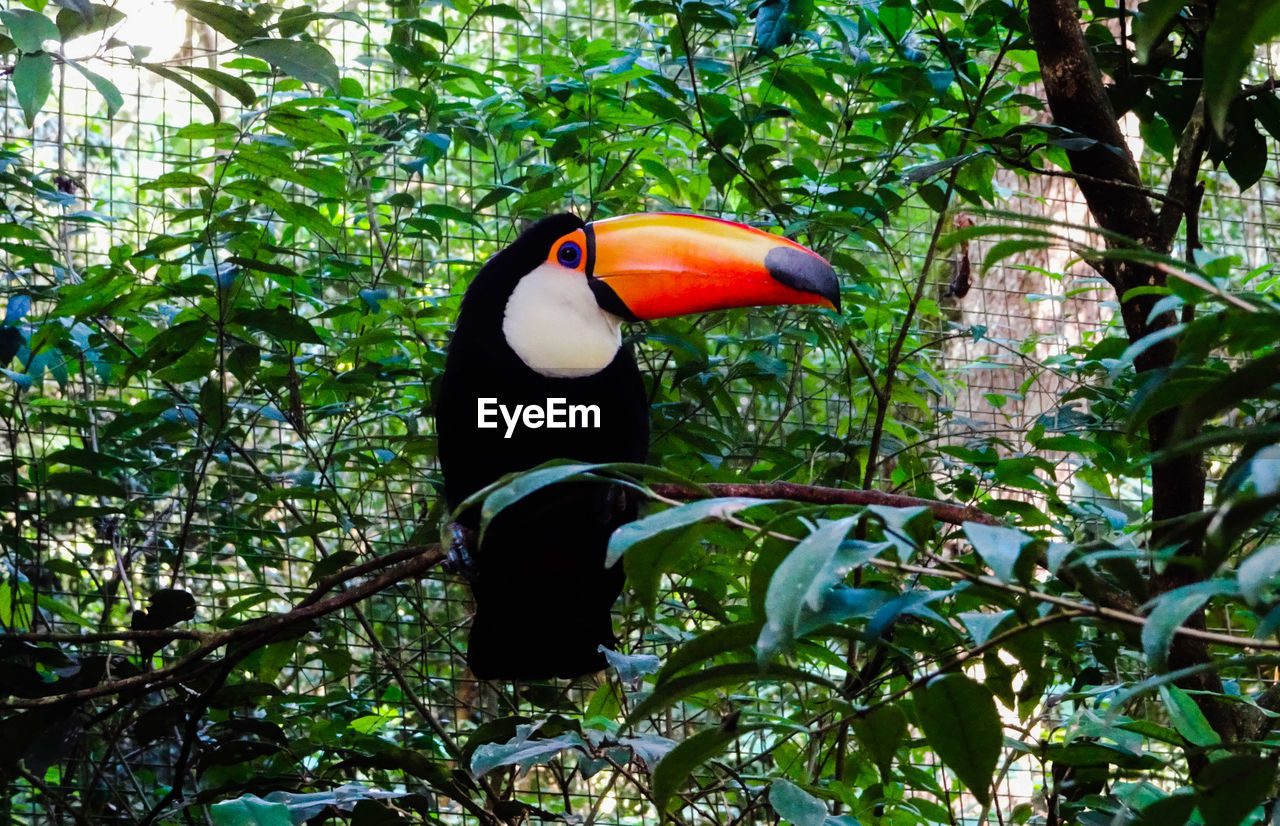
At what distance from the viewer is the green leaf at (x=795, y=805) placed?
3.31 feet

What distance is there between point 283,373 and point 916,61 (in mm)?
1192

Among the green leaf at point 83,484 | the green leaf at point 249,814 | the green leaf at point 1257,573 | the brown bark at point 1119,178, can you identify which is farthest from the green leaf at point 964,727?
the green leaf at point 83,484

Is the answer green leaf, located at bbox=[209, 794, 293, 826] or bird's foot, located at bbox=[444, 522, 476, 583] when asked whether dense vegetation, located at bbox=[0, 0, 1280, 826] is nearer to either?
green leaf, located at bbox=[209, 794, 293, 826]

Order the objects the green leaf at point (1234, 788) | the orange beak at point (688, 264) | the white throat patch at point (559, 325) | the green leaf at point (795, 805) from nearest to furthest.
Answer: the green leaf at point (1234, 788) → the green leaf at point (795, 805) → the orange beak at point (688, 264) → the white throat patch at point (559, 325)

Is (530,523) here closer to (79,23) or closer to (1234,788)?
(79,23)

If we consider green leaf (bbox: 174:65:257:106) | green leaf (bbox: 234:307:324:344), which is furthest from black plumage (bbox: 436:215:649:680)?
green leaf (bbox: 174:65:257:106)

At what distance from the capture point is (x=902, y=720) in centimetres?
78

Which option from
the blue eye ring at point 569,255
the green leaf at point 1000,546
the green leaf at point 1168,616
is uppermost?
the blue eye ring at point 569,255

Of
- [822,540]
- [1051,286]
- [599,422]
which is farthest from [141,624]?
[1051,286]

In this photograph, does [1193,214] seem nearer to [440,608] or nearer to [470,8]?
[470,8]

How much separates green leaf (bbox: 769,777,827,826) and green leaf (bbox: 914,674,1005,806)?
363mm

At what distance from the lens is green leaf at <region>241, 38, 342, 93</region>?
1.29 m

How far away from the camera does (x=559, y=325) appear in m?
1.92

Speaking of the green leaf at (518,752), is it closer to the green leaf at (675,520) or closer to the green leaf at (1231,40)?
the green leaf at (675,520)
